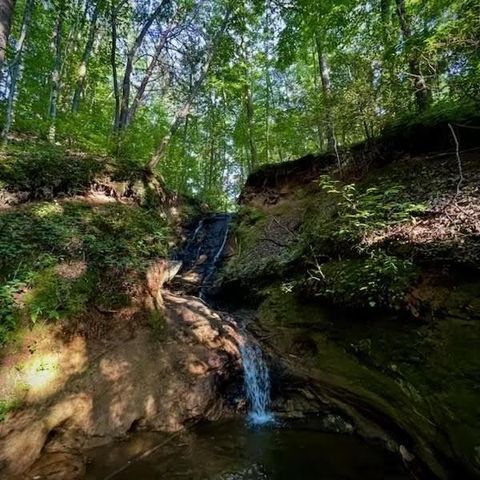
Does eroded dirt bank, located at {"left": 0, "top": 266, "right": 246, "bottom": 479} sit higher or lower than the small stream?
higher

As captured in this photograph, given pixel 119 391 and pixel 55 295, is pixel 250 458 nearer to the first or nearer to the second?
pixel 119 391

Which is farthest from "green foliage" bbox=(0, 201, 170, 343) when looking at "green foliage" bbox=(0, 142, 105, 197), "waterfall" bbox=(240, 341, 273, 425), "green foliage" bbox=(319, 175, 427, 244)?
"green foliage" bbox=(319, 175, 427, 244)

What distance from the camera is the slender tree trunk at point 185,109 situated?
40.1ft

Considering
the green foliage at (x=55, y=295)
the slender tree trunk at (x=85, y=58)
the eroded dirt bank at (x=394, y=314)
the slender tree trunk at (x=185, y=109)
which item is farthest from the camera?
the slender tree trunk at (x=185, y=109)

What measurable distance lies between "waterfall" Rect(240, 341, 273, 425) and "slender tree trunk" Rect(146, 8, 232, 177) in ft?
24.8

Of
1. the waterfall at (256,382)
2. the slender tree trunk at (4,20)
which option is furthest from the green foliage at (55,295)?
the slender tree trunk at (4,20)

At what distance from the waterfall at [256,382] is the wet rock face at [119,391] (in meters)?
0.22

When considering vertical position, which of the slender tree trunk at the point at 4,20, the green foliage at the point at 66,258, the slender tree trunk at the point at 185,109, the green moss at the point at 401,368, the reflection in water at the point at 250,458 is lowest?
the reflection in water at the point at 250,458

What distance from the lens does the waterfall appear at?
5.95m

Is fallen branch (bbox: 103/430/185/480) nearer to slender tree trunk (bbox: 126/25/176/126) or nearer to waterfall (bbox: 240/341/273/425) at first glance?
waterfall (bbox: 240/341/273/425)

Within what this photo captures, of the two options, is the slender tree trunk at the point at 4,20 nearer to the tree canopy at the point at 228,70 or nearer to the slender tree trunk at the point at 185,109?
the tree canopy at the point at 228,70

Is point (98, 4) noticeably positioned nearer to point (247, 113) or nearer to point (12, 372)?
point (247, 113)

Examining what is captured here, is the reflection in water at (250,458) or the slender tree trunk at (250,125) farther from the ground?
the slender tree trunk at (250,125)

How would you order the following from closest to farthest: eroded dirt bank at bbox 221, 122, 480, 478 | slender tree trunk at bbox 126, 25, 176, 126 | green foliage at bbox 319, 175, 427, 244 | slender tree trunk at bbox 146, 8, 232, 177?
eroded dirt bank at bbox 221, 122, 480, 478
green foliage at bbox 319, 175, 427, 244
slender tree trunk at bbox 146, 8, 232, 177
slender tree trunk at bbox 126, 25, 176, 126
